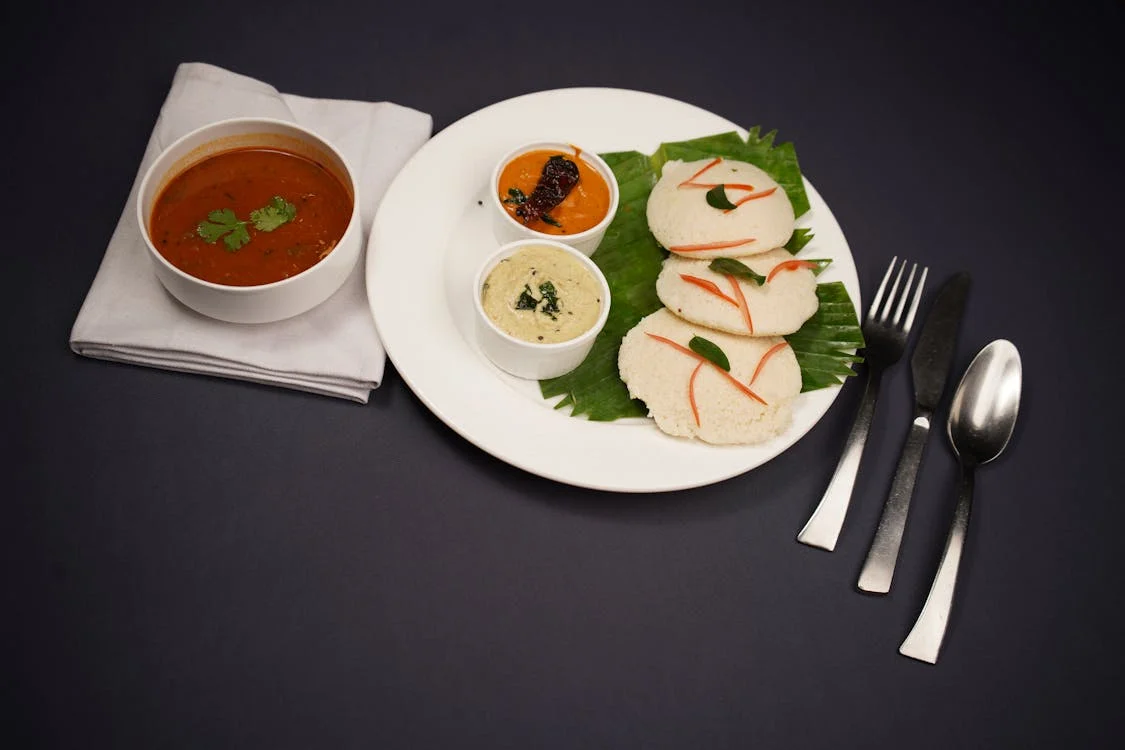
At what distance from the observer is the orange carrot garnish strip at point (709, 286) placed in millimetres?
3248

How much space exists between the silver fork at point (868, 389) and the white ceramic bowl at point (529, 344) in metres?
1.08

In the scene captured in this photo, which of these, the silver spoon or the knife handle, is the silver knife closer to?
the knife handle

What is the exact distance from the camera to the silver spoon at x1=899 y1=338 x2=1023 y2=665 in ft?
10.4

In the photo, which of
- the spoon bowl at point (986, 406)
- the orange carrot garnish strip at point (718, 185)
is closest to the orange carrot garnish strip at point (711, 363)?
the orange carrot garnish strip at point (718, 185)

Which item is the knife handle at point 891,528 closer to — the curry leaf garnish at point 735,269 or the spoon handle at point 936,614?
the spoon handle at point 936,614

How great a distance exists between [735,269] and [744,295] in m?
0.10

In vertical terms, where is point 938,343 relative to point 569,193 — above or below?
below

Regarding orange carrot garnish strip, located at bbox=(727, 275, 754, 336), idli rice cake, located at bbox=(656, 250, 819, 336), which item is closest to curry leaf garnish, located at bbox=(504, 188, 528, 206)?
idli rice cake, located at bbox=(656, 250, 819, 336)

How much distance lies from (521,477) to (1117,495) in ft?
8.28

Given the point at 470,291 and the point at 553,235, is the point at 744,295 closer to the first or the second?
the point at 553,235

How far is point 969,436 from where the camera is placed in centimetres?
354

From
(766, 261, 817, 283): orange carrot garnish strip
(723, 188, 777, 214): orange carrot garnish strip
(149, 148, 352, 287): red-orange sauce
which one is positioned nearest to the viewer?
(149, 148, 352, 287): red-orange sauce

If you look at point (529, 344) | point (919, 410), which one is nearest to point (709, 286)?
point (529, 344)

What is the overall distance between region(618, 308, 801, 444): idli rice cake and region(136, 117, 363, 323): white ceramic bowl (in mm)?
1115
